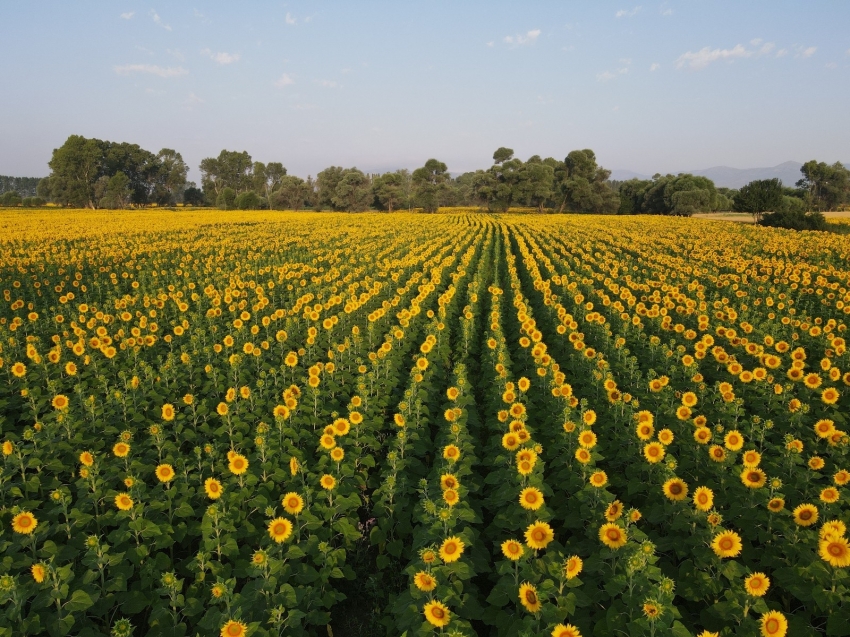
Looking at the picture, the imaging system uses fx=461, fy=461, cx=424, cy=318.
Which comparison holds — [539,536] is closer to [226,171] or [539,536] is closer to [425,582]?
[425,582]

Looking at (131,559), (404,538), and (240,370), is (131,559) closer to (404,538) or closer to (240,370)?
(404,538)

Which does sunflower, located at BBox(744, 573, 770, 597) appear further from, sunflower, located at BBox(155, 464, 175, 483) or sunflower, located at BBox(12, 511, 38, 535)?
sunflower, located at BBox(12, 511, 38, 535)

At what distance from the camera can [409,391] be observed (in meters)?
6.71

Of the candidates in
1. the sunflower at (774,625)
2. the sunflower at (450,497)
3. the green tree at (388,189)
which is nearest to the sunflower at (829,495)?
the sunflower at (774,625)

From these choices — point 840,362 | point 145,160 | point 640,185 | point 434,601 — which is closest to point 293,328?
point 434,601

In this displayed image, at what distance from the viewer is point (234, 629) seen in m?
3.18

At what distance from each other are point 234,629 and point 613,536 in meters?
2.97

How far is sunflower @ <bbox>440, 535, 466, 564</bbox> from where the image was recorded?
12.3 ft

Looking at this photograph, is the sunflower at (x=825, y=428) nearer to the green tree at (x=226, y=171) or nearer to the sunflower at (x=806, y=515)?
the sunflower at (x=806, y=515)

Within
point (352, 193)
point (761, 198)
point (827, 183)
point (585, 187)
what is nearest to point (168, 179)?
point (352, 193)

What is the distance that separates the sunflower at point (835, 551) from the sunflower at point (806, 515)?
50 centimetres

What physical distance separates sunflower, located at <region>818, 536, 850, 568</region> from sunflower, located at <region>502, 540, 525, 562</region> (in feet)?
7.13

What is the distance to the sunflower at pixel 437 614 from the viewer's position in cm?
323

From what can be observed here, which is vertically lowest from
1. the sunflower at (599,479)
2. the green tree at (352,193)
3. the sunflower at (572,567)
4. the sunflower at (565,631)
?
the sunflower at (565,631)
